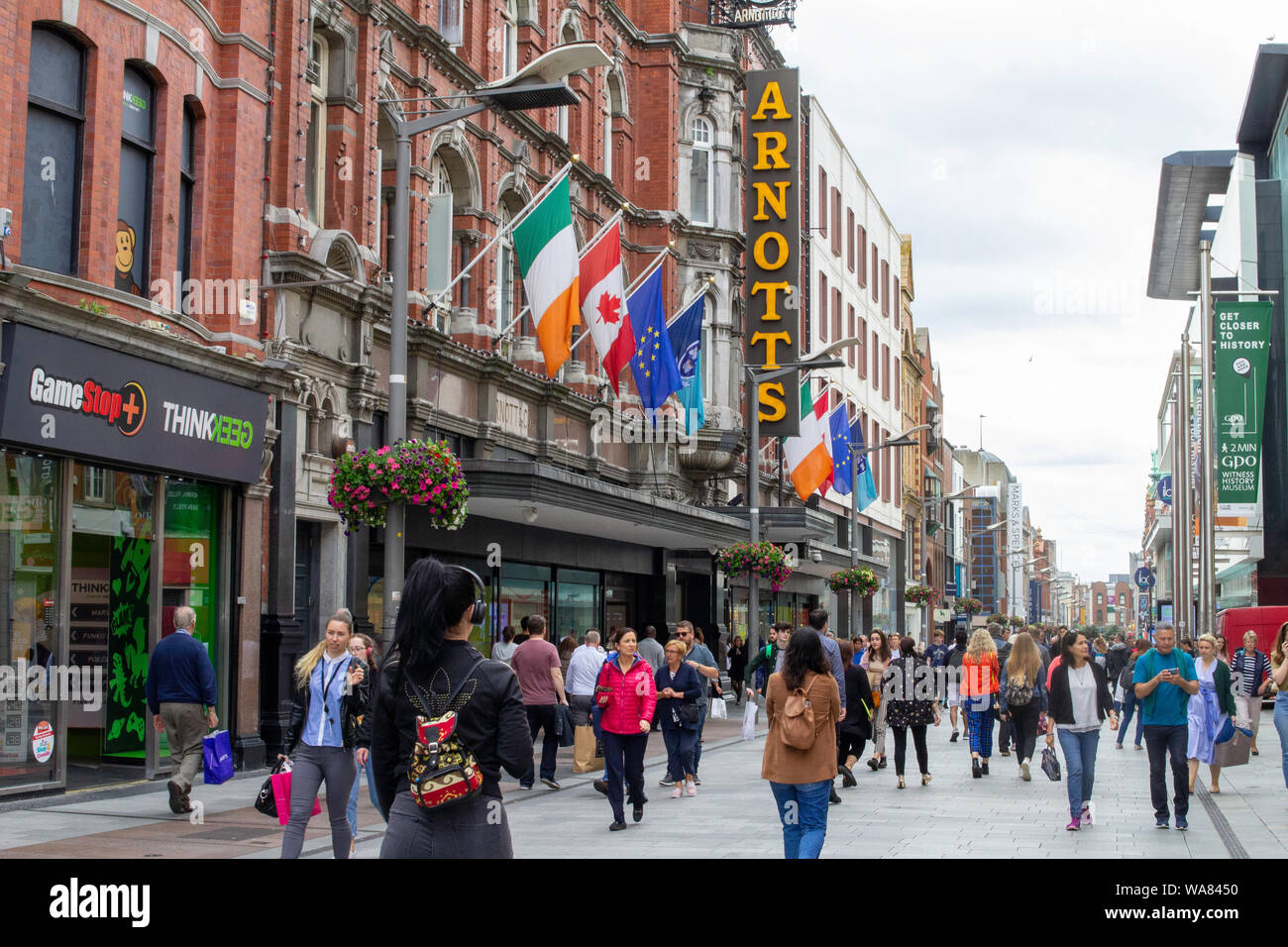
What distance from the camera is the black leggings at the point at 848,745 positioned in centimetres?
1521

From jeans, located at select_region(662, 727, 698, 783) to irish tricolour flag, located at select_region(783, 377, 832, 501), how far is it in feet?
60.2

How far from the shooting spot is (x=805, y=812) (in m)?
8.49

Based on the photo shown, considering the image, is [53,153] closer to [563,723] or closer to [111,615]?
[111,615]

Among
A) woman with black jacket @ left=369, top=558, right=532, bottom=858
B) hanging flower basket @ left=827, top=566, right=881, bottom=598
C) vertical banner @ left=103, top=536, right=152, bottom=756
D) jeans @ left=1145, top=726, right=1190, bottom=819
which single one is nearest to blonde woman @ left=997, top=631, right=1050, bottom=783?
jeans @ left=1145, top=726, right=1190, bottom=819

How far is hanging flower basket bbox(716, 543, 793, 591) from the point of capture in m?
27.8

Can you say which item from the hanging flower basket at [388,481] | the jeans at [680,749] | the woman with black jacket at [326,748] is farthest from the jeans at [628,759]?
the woman with black jacket at [326,748]

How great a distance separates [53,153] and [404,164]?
11.3ft

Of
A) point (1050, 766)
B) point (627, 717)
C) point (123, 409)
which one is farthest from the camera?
point (1050, 766)

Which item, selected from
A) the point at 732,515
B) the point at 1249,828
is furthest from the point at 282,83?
the point at 732,515

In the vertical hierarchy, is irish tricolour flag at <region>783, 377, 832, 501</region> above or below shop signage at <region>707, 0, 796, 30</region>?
below

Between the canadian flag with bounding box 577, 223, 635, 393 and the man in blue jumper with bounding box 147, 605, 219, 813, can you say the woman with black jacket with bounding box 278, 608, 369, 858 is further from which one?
the canadian flag with bounding box 577, 223, 635, 393

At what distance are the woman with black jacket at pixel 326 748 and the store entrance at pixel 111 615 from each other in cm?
631

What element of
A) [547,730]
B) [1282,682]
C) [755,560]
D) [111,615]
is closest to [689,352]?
[755,560]

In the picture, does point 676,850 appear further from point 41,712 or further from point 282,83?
point 282,83
